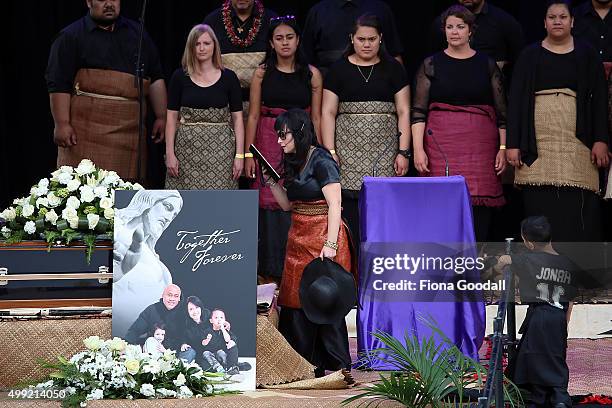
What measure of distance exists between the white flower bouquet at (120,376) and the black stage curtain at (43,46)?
10.8 feet

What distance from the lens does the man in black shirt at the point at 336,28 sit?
26.7ft

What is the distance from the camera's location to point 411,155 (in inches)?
326

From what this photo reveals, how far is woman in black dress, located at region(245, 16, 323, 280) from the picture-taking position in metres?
7.77

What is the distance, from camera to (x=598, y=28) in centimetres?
805

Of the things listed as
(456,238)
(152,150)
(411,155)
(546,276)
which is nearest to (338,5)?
(411,155)

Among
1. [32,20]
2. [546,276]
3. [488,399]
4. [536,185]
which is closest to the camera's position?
[488,399]

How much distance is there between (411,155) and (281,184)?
65.3 inches

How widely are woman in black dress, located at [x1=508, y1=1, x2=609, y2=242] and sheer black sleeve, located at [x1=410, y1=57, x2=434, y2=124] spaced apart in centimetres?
47

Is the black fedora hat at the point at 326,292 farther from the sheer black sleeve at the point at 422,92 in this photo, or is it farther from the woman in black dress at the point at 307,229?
the sheer black sleeve at the point at 422,92

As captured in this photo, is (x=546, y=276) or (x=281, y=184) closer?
(x=546, y=276)

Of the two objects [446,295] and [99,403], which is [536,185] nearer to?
[446,295]

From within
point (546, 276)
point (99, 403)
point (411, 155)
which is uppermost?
point (411, 155)

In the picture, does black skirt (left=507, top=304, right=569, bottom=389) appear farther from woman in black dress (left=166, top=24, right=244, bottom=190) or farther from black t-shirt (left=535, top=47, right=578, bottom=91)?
woman in black dress (left=166, top=24, right=244, bottom=190)

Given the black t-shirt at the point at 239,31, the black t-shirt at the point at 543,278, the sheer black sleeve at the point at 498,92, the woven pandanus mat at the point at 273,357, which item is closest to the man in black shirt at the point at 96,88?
the black t-shirt at the point at 239,31
